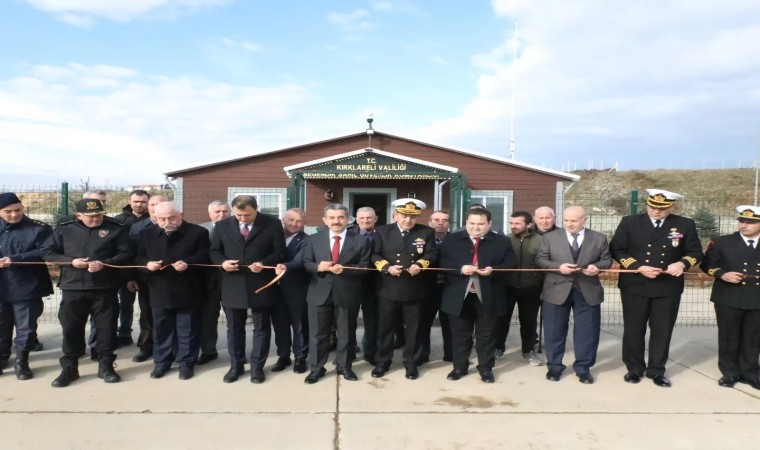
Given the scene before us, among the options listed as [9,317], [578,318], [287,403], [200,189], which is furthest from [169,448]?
[200,189]

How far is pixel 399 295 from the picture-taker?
4.82m

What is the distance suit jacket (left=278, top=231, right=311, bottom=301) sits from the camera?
5102 millimetres

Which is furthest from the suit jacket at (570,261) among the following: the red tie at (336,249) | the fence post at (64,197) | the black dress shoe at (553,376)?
the fence post at (64,197)

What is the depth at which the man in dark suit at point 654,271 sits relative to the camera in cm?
474

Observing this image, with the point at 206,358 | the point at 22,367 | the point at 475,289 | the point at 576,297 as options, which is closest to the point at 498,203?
the point at 576,297

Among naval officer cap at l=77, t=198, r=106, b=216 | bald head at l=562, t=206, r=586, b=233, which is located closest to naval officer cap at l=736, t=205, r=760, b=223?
bald head at l=562, t=206, r=586, b=233

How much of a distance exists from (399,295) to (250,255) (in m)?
1.37

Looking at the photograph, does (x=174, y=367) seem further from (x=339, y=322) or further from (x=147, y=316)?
(x=339, y=322)

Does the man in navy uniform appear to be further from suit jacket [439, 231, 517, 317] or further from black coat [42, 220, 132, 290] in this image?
suit jacket [439, 231, 517, 317]

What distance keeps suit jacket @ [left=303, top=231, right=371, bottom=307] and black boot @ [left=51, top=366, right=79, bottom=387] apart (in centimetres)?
213

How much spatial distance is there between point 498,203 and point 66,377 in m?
11.8

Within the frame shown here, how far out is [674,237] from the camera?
4734mm

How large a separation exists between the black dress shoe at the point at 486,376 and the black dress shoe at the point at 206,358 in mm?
2656

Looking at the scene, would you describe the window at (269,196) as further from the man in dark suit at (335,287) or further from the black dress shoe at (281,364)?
the man in dark suit at (335,287)
